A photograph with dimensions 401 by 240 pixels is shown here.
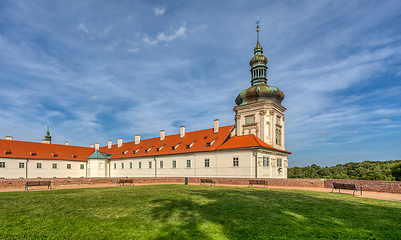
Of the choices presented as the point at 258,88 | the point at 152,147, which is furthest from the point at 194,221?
the point at 152,147

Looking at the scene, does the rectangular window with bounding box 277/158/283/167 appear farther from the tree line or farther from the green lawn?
the green lawn

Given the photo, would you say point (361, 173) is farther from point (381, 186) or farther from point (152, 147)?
point (152, 147)

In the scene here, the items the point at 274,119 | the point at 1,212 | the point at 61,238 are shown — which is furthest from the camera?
the point at 274,119

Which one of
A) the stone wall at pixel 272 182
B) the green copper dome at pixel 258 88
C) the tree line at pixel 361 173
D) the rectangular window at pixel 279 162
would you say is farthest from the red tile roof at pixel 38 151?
the tree line at pixel 361 173

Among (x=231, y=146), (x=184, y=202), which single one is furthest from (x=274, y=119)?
(x=184, y=202)

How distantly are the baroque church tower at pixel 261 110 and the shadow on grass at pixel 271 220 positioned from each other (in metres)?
25.7

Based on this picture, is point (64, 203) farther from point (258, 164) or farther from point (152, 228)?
point (258, 164)

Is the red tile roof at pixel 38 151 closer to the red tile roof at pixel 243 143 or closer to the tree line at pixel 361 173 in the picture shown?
the red tile roof at pixel 243 143

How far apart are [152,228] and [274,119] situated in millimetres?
31671

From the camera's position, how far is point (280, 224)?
7.86 meters

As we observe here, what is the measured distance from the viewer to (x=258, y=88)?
37.9 meters

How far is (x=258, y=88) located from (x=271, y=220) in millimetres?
31239

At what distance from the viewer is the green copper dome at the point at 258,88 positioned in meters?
37.6

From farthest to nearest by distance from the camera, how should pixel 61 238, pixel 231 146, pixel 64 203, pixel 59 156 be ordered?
pixel 59 156 < pixel 231 146 < pixel 64 203 < pixel 61 238
